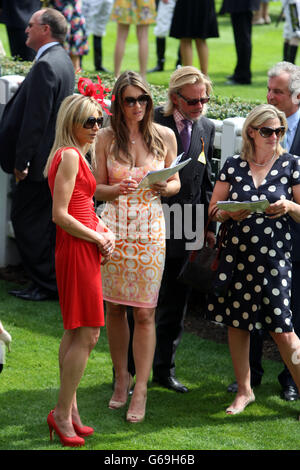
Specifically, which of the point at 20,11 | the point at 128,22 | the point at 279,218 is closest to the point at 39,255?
the point at 279,218

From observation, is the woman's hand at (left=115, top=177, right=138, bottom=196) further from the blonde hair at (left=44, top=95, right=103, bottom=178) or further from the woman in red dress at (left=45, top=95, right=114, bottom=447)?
the blonde hair at (left=44, top=95, right=103, bottom=178)

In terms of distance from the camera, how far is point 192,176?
5.53 m

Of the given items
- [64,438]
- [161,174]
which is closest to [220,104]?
[161,174]

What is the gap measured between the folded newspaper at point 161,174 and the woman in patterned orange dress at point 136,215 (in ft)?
0.31

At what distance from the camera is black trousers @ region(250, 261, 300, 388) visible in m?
5.71

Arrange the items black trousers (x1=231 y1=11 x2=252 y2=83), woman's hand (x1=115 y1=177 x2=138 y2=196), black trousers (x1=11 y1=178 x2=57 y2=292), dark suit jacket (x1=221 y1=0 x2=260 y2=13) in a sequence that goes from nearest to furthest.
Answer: woman's hand (x1=115 y1=177 x2=138 y2=196) < black trousers (x1=11 y1=178 x2=57 y2=292) < dark suit jacket (x1=221 y1=0 x2=260 y2=13) < black trousers (x1=231 y1=11 x2=252 y2=83)

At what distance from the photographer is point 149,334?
5246 millimetres

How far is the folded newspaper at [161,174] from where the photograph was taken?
16.0 feet

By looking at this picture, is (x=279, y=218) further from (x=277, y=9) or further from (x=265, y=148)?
→ (x=277, y=9)

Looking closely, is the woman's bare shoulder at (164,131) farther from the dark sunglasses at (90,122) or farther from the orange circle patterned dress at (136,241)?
the dark sunglasses at (90,122)

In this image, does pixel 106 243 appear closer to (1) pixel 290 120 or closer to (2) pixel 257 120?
(2) pixel 257 120

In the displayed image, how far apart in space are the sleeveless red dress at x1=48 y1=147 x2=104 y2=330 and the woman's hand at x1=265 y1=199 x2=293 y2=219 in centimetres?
100

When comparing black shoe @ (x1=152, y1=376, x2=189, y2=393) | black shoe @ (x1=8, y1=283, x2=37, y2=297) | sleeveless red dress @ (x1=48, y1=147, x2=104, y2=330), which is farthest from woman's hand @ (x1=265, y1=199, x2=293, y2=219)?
black shoe @ (x1=8, y1=283, x2=37, y2=297)
